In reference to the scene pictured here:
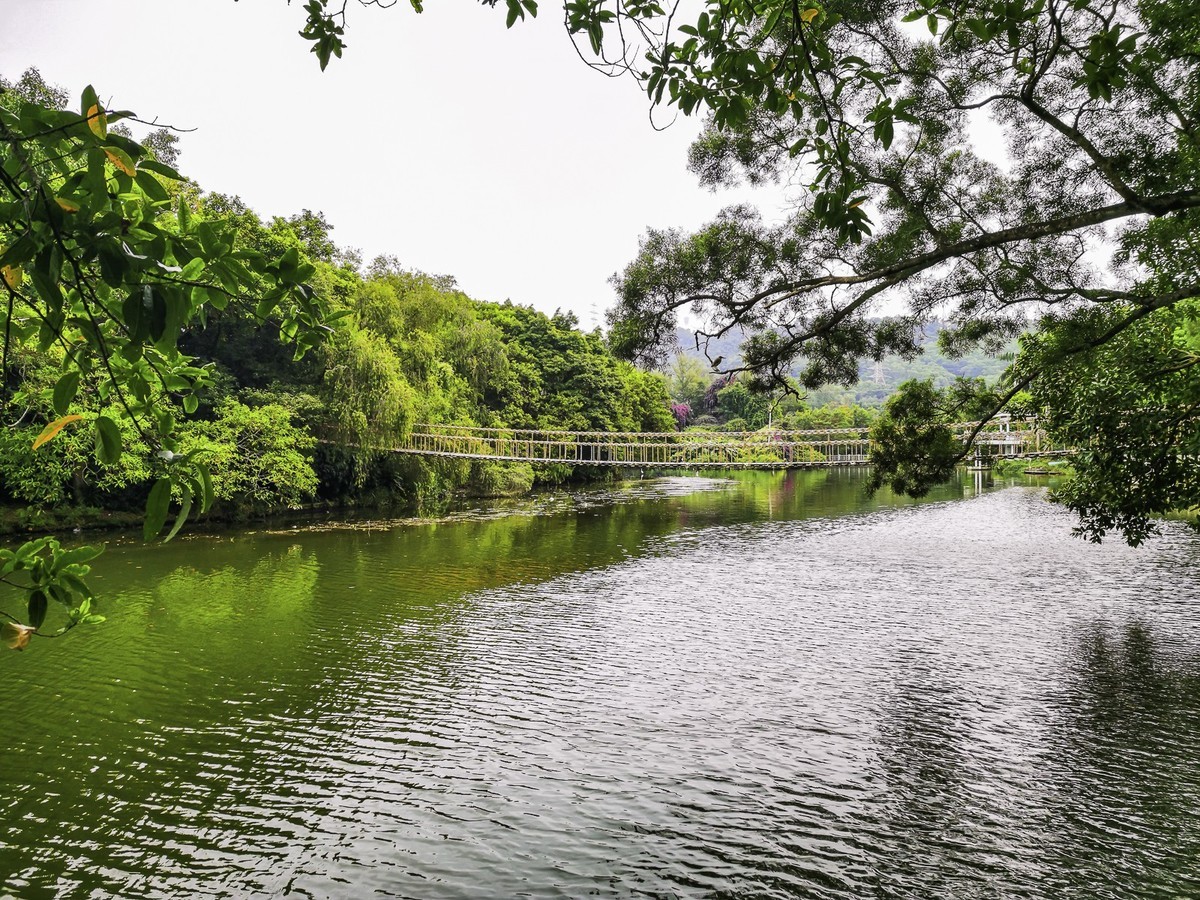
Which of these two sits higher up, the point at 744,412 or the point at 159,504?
the point at 744,412

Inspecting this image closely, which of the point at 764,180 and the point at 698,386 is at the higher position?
the point at 698,386

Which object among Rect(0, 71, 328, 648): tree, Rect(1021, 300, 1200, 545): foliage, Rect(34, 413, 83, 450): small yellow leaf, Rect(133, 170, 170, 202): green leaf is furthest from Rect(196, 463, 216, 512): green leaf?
Rect(1021, 300, 1200, 545): foliage

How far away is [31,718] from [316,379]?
11.7m

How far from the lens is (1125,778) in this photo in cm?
411

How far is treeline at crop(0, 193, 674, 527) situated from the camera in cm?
1152

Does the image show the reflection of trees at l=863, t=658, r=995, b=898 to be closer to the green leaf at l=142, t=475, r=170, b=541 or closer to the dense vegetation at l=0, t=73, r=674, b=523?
the green leaf at l=142, t=475, r=170, b=541

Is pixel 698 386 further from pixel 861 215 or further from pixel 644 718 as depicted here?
pixel 861 215

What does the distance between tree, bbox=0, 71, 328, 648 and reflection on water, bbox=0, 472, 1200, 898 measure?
2980 mm

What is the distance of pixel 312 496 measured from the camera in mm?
15586

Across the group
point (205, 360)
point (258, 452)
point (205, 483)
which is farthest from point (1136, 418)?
point (205, 360)

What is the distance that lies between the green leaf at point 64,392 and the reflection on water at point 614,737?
10.1 feet

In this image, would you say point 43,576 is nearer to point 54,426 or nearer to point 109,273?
point 54,426

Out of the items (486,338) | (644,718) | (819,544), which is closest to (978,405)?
(644,718)

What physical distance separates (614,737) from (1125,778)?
9.71 feet
